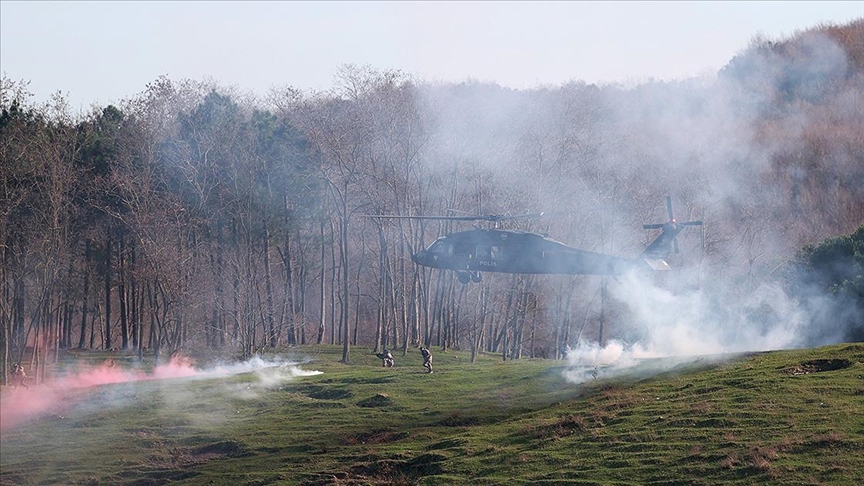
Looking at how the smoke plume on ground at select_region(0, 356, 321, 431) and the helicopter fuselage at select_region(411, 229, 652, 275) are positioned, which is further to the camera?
the smoke plume on ground at select_region(0, 356, 321, 431)

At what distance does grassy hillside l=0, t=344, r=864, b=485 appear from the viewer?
3594cm

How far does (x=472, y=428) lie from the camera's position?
43906 millimetres

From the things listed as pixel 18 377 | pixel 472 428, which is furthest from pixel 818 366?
pixel 18 377

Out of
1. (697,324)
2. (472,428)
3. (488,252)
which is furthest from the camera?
(697,324)

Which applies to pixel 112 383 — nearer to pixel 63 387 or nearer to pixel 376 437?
pixel 63 387

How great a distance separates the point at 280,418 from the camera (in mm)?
49594

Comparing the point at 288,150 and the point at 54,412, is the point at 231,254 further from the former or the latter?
the point at 54,412

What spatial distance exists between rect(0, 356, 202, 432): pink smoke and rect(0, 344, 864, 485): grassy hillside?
0.89 feet

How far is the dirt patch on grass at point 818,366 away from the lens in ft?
140

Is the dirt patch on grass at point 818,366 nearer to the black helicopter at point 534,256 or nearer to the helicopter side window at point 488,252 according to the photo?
the black helicopter at point 534,256

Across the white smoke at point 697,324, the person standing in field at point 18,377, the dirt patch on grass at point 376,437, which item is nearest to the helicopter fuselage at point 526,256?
the white smoke at point 697,324

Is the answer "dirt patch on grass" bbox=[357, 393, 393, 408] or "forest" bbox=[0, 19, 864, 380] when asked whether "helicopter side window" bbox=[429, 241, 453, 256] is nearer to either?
"dirt patch on grass" bbox=[357, 393, 393, 408]

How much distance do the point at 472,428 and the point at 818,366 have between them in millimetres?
14084

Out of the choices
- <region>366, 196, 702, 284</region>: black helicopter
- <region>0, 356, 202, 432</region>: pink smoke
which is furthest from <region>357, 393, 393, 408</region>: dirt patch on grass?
<region>0, 356, 202, 432</region>: pink smoke
